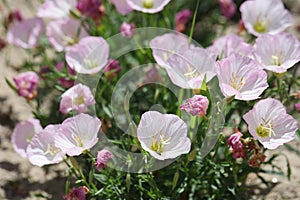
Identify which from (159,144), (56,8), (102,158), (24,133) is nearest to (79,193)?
(102,158)

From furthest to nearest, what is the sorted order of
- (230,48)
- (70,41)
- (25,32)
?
(25,32) → (70,41) → (230,48)

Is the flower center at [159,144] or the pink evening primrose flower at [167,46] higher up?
the pink evening primrose flower at [167,46]

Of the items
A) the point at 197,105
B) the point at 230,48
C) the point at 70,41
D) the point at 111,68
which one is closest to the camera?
the point at 197,105

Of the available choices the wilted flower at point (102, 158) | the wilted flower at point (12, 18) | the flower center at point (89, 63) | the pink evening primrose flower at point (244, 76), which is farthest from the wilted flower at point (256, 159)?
the wilted flower at point (12, 18)

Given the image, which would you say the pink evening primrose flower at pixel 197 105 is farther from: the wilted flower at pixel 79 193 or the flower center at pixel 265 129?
the wilted flower at pixel 79 193

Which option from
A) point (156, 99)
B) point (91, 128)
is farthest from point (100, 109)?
point (91, 128)

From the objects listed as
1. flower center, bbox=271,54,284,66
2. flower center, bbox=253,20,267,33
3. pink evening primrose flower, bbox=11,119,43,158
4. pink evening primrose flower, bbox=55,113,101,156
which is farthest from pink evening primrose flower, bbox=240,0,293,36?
pink evening primrose flower, bbox=11,119,43,158

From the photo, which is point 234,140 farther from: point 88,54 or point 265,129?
point 88,54
